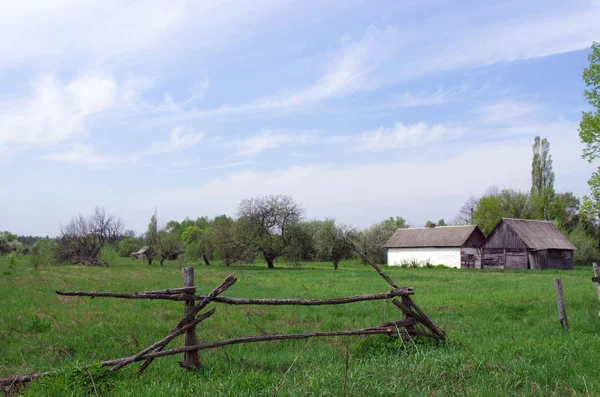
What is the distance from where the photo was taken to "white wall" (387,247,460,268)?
47.8 m

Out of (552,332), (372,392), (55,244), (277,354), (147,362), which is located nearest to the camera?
(372,392)

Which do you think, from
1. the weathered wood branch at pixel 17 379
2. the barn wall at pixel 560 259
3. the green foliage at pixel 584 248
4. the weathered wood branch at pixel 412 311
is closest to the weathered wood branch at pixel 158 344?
the weathered wood branch at pixel 17 379

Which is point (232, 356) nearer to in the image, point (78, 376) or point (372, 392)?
point (78, 376)

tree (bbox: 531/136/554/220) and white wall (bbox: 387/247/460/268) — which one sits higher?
tree (bbox: 531/136/554/220)

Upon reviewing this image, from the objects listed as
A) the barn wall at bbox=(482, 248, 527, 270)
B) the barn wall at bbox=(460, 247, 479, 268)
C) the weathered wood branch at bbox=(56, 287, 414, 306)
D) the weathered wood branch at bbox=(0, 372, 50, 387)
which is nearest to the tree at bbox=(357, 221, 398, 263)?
the barn wall at bbox=(460, 247, 479, 268)

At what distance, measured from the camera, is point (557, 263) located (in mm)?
44250

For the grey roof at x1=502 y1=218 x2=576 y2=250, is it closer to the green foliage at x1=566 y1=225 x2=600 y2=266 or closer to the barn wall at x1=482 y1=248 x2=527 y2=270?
the barn wall at x1=482 y1=248 x2=527 y2=270

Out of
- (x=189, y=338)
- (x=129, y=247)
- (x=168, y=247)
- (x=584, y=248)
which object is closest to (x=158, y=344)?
(x=189, y=338)

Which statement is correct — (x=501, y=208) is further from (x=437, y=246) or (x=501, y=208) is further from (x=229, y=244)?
(x=229, y=244)

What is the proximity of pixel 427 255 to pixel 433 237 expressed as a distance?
209 centimetres

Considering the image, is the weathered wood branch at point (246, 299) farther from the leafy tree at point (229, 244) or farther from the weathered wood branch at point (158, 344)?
the leafy tree at point (229, 244)

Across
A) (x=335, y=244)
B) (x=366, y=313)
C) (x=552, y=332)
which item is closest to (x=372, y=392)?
(x=552, y=332)

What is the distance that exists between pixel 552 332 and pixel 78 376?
8633 millimetres

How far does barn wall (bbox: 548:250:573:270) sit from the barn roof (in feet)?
24.4
